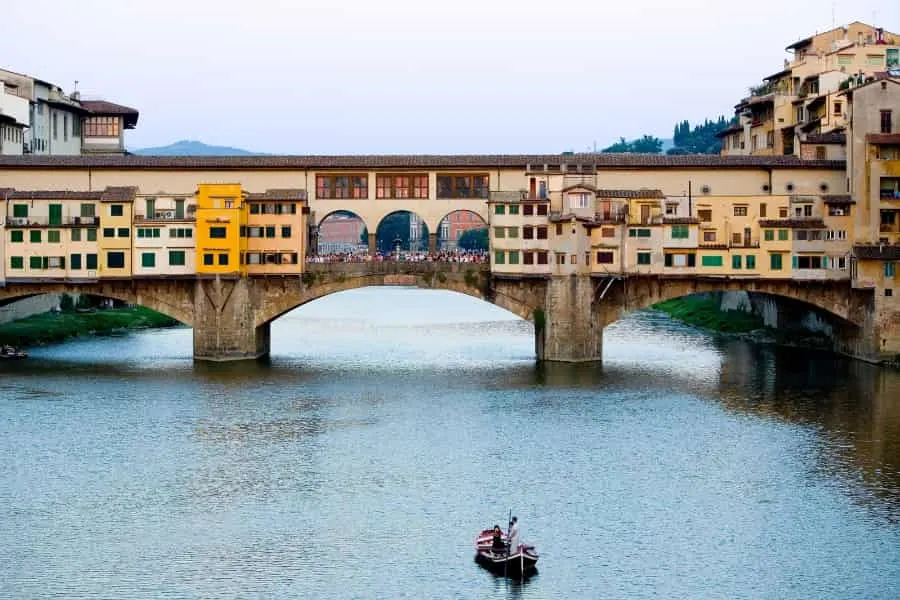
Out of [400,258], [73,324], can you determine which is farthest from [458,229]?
[400,258]

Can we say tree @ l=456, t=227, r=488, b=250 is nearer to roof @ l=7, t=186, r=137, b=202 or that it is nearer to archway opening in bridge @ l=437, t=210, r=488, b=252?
archway opening in bridge @ l=437, t=210, r=488, b=252

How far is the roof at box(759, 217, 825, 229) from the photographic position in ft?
238

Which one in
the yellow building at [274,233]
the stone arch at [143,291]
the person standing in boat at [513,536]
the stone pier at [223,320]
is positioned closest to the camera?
the person standing in boat at [513,536]

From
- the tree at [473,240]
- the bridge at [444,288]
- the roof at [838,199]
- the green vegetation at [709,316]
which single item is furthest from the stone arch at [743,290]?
the tree at [473,240]

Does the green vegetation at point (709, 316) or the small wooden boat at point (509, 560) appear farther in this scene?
the green vegetation at point (709, 316)

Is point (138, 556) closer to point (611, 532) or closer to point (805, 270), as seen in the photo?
point (611, 532)

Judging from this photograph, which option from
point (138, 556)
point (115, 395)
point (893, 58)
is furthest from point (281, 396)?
point (893, 58)

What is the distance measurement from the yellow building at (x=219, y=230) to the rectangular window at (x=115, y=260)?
3618 millimetres

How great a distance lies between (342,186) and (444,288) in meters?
7.69

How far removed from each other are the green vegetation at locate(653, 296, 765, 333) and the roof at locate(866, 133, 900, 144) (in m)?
18.5

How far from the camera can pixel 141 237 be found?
73.0 m

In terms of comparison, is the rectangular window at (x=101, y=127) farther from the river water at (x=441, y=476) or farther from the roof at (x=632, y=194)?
the roof at (x=632, y=194)

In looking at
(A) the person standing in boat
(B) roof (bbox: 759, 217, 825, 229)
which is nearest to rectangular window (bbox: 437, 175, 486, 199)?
(B) roof (bbox: 759, 217, 825, 229)

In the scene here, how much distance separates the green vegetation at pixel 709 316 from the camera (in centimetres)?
9074
